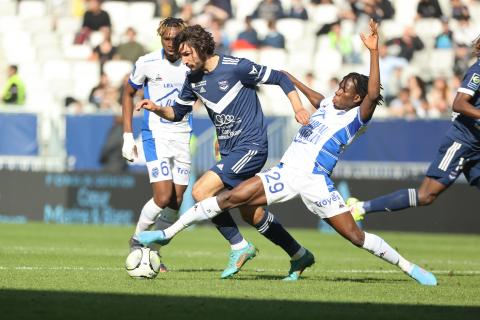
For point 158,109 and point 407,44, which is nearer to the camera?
point 158,109

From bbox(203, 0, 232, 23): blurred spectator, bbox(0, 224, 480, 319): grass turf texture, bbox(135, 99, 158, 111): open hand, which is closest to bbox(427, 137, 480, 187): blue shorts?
bbox(0, 224, 480, 319): grass turf texture

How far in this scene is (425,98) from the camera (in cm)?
2417

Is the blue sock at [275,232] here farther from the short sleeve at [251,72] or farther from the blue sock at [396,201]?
the blue sock at [396,201]

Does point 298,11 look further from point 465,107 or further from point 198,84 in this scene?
point 198,84

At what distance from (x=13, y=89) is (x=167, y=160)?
42.5 feet

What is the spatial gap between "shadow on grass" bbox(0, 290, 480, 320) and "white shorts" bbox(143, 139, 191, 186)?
10.4 ft

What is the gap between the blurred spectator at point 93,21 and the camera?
2747cm

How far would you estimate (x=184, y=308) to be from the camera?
8.48 meters

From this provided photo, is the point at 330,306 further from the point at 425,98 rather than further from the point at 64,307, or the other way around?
the point at 425,98

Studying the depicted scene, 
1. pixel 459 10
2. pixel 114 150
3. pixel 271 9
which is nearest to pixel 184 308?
pixel 114 150

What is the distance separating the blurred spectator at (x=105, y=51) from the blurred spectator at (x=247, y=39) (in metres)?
2.87

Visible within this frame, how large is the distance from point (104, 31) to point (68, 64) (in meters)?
1.17

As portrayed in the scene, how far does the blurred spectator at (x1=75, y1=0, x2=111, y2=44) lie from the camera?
27469 mm

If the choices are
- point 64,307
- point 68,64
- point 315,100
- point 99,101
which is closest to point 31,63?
point 68,64
